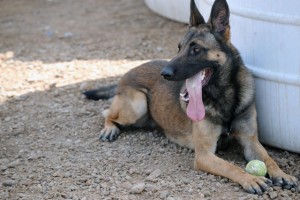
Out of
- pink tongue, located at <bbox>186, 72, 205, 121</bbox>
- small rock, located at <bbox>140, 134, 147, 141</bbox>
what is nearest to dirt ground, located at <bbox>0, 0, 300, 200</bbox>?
small rock, located at <bbox>140, 134, 147, 141</bbox>

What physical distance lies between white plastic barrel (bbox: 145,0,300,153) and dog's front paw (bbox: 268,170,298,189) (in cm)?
52

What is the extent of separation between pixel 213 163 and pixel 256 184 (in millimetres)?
483

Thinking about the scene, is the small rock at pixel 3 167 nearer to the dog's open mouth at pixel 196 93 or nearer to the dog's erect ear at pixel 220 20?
the dog's open mouth at pixel 196 93

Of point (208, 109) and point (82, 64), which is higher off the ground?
point (208, 109)

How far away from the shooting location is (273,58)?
16.5 feet

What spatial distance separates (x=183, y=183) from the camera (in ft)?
15.9

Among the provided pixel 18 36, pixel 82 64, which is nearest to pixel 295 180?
pixel 82 64

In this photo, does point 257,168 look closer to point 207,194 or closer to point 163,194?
point 207,194

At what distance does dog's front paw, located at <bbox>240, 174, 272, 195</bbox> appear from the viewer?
455 centimetres

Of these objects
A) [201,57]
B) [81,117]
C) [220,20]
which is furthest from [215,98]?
[81,117]

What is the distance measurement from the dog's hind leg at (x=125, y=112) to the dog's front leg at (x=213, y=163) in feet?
3.18

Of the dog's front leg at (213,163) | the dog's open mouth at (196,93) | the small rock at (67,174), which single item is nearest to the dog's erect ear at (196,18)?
the dog's open mouth at (196,93)

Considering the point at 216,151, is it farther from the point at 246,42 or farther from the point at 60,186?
the point at 60,186

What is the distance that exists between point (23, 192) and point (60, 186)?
0.31 metres
